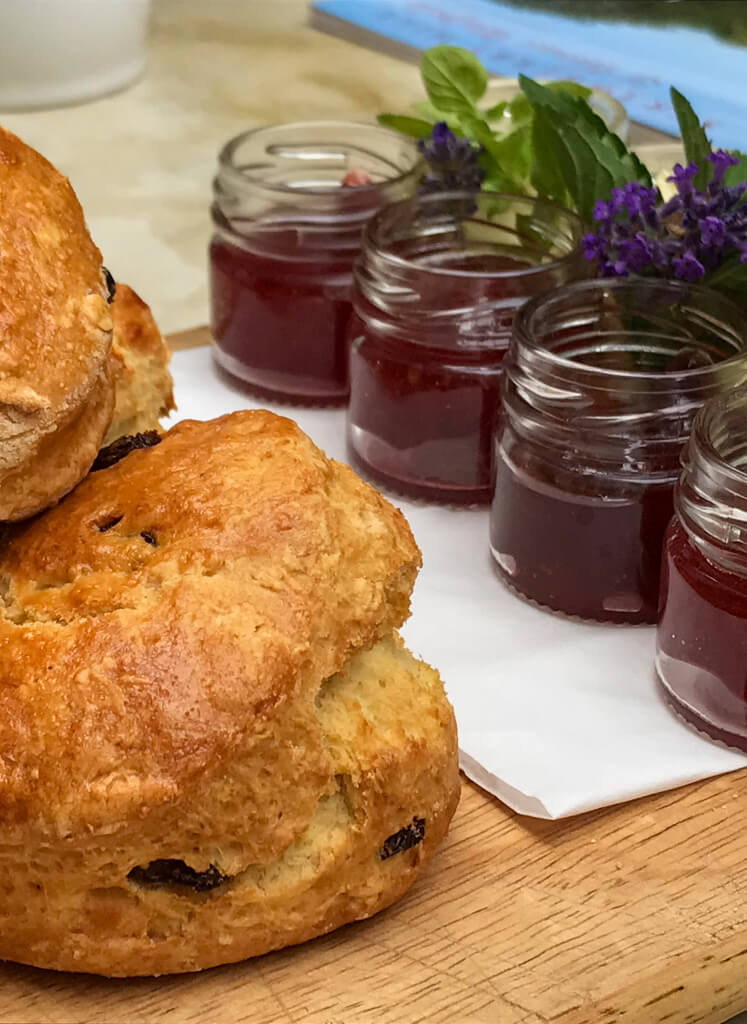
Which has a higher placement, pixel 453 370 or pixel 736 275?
pixel 736 275

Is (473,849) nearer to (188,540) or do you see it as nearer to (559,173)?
(188,540)

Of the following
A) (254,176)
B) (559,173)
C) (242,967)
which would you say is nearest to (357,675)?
(242,967)

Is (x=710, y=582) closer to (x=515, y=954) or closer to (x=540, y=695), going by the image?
(x=540, y=695)

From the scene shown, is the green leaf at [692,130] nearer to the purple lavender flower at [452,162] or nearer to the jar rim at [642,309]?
the jar rim at [642,309]

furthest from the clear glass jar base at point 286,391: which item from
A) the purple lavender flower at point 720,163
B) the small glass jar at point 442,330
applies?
the purple lavender flower at point 720,163

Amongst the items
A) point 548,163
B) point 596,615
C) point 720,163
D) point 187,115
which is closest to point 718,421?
point 596,615
